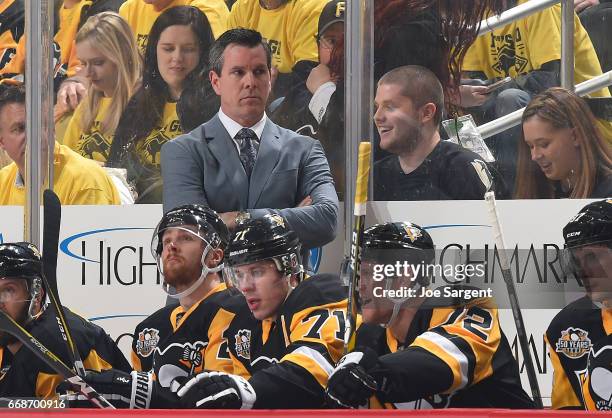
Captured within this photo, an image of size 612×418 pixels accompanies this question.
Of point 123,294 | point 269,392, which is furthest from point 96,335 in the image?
point 269,392

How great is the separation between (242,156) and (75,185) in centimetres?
57

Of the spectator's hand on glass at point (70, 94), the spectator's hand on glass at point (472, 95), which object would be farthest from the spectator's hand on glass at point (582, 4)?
the spectator's hand on glass at point (70, 94)

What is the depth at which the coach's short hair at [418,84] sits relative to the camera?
393cm

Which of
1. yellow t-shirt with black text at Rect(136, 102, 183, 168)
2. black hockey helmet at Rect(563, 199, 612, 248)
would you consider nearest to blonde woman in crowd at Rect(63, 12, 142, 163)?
yellow t-shirt with black text at Rect(136, 102, 183, 168)

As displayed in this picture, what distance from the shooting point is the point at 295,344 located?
3.40 metres

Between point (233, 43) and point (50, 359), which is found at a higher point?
point (233, 43)

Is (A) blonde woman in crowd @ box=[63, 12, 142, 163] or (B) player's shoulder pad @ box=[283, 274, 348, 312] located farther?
(A) blonde woman in crowd @ box=[63, 12, 142, 163]

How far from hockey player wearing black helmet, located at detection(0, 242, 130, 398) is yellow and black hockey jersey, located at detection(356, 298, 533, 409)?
89 cm

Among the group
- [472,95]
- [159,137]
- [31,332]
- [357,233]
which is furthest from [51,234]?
[472,95]

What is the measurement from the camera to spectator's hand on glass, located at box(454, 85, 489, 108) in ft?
12.9

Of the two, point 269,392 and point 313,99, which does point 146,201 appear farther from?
point 269,392

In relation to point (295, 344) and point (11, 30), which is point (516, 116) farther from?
point (11, 30)

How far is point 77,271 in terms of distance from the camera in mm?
4035

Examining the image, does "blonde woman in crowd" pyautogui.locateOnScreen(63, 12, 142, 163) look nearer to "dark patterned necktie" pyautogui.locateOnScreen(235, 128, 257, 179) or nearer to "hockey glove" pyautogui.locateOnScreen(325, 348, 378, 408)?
"dark patterned necktie" pyautogui.locateOnScreen(235, 128, 257, 179)
